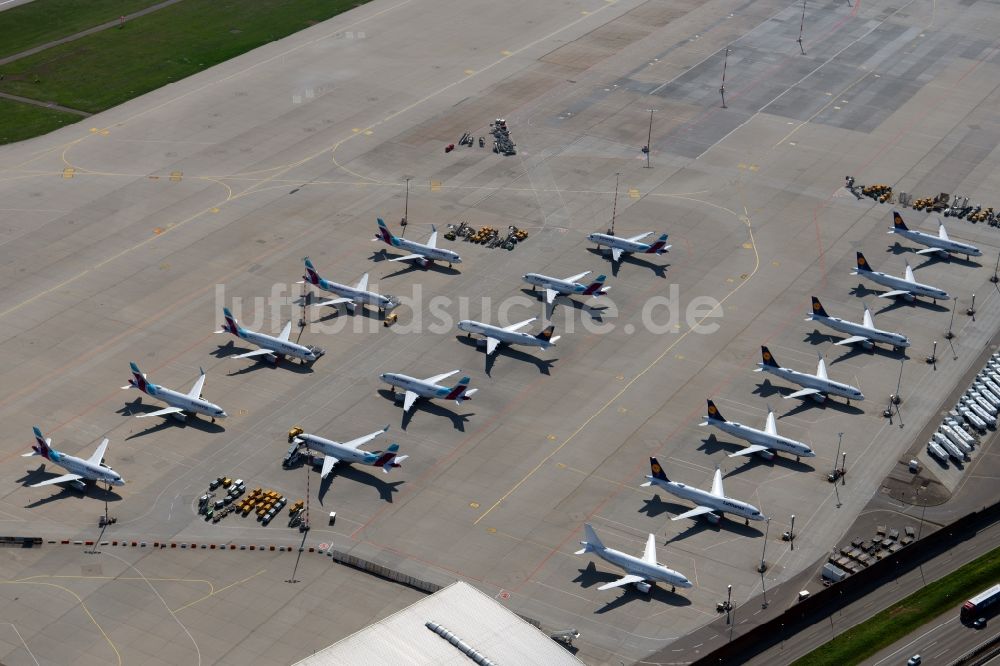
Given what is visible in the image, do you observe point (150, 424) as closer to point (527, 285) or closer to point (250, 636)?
point (250, 636)

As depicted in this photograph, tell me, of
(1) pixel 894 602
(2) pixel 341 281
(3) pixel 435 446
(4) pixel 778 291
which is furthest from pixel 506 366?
(1) pixel 894 602

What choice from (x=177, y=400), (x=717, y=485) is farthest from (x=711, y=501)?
(x=177, y=400)

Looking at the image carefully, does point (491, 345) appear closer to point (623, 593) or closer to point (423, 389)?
point (423, 389)

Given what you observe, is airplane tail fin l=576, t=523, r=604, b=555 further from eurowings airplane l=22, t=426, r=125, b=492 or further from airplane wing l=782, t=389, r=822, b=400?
eurowings airplane l=22, t=426, r=125, b=492

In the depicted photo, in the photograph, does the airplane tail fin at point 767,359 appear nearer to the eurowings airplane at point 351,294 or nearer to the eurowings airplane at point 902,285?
the eurowings airplane at point 902,285

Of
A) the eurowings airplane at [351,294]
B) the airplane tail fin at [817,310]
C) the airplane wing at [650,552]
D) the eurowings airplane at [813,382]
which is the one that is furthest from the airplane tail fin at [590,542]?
the airplane tail fin at [817,310]

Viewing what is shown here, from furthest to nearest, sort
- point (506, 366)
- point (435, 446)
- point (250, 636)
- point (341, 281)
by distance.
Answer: point (341, 281)
point (506, 366)
point (435, 446)
point (250, 636)
